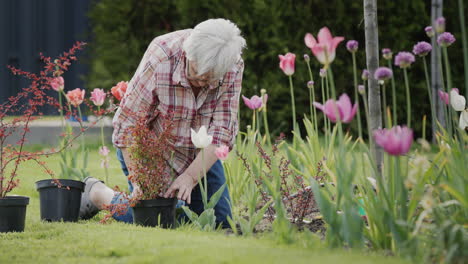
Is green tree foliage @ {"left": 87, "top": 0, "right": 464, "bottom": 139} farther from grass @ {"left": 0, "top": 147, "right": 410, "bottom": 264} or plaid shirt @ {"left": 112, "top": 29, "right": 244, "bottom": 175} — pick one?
grass @ {"left": 0, "top": 147, "right": 410, "bottom": 264}

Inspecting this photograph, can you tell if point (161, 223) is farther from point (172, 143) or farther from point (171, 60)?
point (171, 60)

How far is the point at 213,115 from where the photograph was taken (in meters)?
3.05

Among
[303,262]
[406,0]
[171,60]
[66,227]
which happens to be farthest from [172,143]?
[406,0]

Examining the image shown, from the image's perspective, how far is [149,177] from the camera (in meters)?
2.68

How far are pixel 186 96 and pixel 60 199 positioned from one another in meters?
0.88

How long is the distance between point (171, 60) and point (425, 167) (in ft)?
4.68

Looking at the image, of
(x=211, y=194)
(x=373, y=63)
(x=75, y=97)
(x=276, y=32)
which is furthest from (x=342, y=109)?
(x=276, y=32)

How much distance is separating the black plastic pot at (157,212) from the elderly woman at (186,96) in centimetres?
7

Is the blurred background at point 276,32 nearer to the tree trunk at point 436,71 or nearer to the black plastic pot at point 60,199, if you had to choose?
the tree trunk at point 436,71

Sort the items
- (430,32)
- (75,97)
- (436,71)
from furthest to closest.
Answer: (436,71) → (75,97) → (430,32)

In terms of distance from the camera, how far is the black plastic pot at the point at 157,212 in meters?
2.67

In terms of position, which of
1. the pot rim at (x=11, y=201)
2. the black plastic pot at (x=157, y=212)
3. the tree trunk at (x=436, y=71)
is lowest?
the black plastic pot at (x=157, y=212)

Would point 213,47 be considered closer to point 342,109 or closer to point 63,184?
point 342,109

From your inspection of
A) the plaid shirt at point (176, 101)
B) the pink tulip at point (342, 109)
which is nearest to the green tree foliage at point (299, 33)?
the plaid shirt at point (176, 101)
